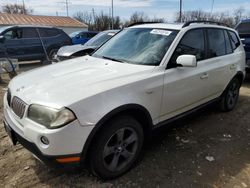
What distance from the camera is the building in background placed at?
31720mm

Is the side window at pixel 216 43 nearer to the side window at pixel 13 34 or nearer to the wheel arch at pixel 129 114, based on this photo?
the wheel arch at pixel 129 114

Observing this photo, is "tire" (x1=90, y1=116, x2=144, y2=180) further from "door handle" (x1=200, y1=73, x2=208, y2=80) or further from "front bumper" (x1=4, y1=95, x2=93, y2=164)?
"door handle" (x1=200, y1=73, x2=208, y2=80)

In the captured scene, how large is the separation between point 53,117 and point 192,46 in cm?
250

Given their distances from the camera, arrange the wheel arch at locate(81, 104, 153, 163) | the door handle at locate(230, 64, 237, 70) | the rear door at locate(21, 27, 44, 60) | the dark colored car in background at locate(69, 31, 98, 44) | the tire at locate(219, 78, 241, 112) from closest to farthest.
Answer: the wheel arch at locate(81, 104, 153, 163) → the door handle at locate(230, 64, 237, 70) → the tire at locate(219, 78, 241, 112) → the rear door at locate(21, 27, 44, 60) → the dark colored car in background at locate(69, 31, 98, 44)

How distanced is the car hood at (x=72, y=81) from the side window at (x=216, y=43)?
1.63m

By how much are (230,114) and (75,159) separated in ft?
12.5

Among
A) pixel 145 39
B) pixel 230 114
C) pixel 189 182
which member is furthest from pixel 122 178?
pixel 230 114

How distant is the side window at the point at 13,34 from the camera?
11.7m

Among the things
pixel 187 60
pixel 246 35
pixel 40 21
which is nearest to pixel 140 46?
pixel 187 60

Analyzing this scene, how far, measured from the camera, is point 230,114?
546cm

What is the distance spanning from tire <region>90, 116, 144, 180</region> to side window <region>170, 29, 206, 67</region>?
108 centimetres

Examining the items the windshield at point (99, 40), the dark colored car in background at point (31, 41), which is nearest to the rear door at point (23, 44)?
the dark colored car in background at point (31, 41)

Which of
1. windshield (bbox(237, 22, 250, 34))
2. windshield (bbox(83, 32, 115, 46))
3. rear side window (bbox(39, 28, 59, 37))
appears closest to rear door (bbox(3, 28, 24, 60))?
rear side window (bbox(39, 28, 59, 37))

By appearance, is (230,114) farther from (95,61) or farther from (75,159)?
(75,159)
